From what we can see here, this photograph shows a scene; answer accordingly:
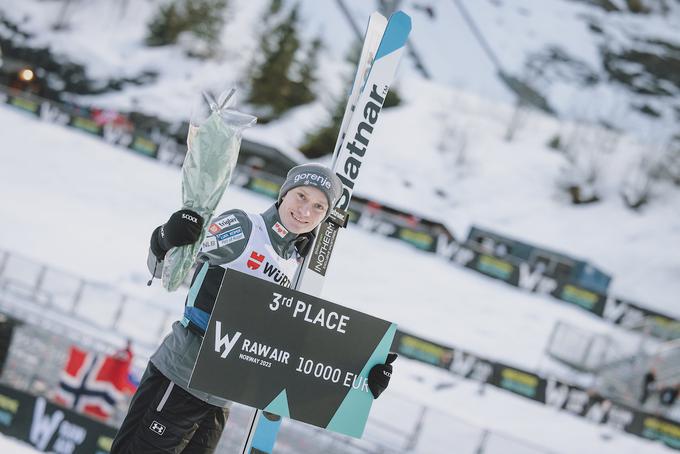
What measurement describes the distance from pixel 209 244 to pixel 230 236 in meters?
0.09

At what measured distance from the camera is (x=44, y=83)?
4016cm

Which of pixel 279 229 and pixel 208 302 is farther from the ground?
pixel 279 229

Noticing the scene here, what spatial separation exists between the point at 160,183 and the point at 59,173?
3.08 metres

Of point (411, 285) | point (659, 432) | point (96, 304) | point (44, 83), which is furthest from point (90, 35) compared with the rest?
point (659, 432)

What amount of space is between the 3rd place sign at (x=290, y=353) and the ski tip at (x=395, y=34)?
5.58 feet

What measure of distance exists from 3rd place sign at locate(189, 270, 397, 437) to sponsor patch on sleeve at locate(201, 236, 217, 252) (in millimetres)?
358

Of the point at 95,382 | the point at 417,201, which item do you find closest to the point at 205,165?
the point at 95,382

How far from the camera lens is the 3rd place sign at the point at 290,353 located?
2779 millimetres

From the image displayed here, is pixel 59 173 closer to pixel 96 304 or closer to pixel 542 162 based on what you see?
pixel 96 304

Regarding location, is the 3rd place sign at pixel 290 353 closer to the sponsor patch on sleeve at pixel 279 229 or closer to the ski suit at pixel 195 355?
the ski suit at pixel 195 355

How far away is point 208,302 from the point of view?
304 centimetres

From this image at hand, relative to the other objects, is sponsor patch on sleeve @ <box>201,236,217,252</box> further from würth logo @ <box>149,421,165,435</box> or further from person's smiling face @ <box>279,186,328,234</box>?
würth logo @ <box>149,421,165,435</box>

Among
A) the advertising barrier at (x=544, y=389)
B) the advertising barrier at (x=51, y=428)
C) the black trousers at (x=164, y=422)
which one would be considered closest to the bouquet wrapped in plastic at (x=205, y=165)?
the black trousers at (x=164, y=422)

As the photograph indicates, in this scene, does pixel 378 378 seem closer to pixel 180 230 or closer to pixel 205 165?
pixel 180 230
